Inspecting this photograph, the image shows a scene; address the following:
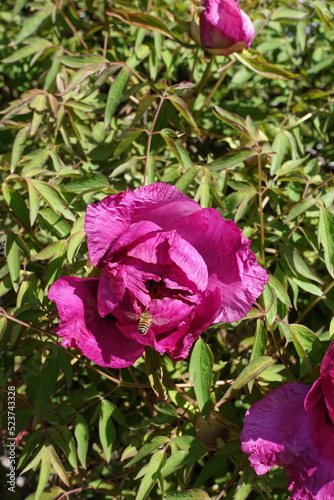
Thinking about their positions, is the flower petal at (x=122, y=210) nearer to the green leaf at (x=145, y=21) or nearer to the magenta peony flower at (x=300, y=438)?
the magenta peony flower at (x=300, y=438)

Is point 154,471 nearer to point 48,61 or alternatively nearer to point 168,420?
point 168,420

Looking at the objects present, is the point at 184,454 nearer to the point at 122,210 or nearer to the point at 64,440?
the point at 64,440

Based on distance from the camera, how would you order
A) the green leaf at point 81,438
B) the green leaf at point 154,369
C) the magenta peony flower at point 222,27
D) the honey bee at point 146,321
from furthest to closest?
1. the magenta peony flower at point 222,27
2. the green leaf at point 81,438
3. the green leaf at point 154,369
4. the honey bee at point 146,321

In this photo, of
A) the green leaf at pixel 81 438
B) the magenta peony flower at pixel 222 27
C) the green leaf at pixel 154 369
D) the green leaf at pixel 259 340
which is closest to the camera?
the green leaf at pixel 154 369

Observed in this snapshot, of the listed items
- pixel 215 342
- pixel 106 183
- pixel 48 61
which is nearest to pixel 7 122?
pixel 106 183

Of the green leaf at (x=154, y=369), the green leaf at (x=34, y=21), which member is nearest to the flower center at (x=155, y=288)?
the green leaf at (x=154, y=369)

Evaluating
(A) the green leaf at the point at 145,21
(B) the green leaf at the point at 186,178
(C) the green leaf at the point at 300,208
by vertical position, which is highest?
(A) the green leaf at the point at 145,21
